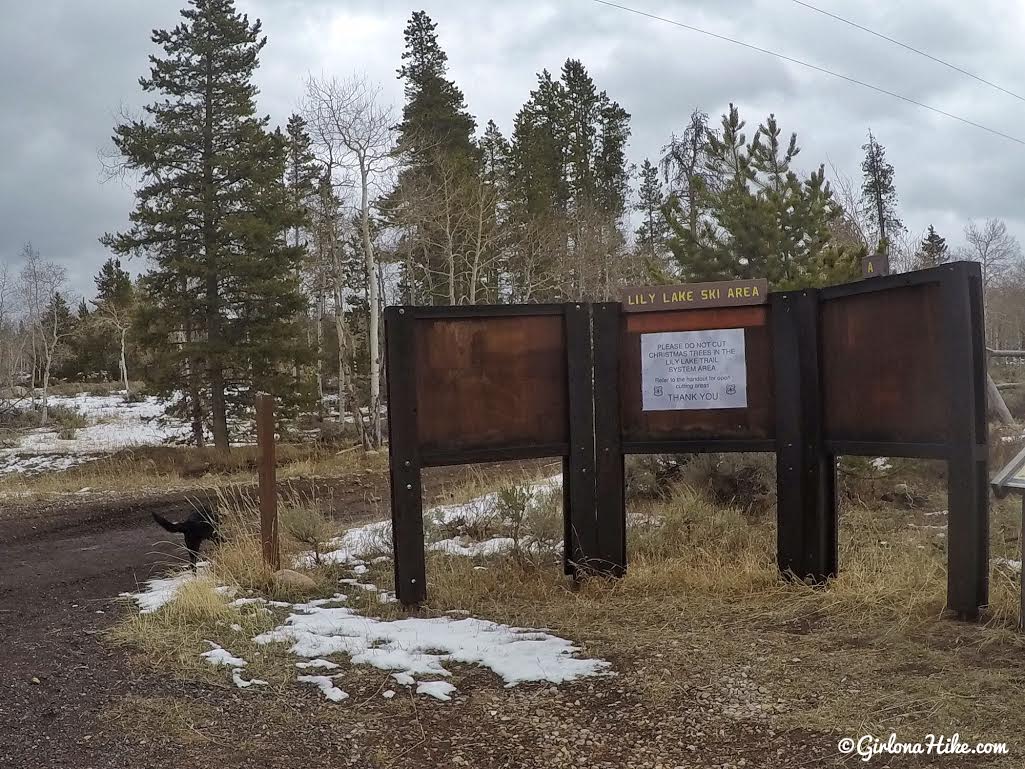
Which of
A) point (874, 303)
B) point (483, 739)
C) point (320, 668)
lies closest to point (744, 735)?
point (483, 739)

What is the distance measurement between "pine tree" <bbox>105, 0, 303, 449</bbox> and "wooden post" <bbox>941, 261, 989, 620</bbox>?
58.1 ft

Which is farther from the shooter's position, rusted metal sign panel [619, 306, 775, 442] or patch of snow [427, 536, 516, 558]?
patch of snow [427, 536, 516, 558]

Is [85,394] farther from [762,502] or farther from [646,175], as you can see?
[762,502]

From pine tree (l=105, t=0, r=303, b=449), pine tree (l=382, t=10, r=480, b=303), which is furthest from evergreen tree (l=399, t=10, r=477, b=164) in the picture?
pine tree (l=105, t=0, r=303, b=449)

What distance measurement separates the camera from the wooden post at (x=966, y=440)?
481 cm

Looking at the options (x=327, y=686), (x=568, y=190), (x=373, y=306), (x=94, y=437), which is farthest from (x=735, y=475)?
(x=568, y=190)

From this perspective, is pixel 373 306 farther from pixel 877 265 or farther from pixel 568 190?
pixel 568 190

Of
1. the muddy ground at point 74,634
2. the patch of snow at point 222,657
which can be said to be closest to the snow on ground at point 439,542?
the muddy ground at point 74,634

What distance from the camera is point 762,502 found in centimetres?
948

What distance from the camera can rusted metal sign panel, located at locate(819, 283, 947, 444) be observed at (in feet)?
16.5

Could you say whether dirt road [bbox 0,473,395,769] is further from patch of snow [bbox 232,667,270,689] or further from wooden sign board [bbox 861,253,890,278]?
wooden sign board [bbox 861,253,890,278]

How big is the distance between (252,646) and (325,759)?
1611mm

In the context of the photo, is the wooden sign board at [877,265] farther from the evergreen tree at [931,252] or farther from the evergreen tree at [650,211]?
the evergreen tree at [650,211]

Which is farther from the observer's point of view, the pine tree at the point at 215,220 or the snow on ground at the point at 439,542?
the pine tree at the point at 215,220
